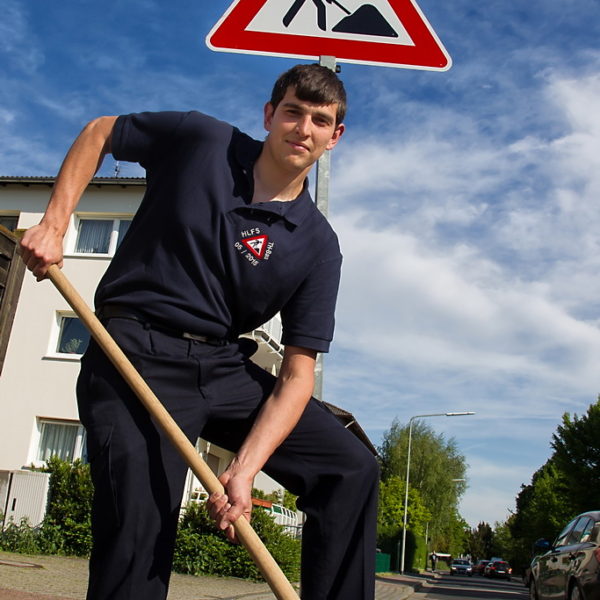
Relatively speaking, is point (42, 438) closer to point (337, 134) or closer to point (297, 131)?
point (337, 134)

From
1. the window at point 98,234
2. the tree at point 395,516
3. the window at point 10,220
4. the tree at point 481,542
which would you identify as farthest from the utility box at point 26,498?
the tree at point 481,542

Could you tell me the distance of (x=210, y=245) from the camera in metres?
2.13

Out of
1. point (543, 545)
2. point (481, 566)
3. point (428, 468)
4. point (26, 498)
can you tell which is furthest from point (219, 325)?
point (481, 566)

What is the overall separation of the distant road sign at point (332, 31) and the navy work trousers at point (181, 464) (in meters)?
1.78

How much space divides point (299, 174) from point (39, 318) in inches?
715

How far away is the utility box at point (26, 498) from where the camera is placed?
13.9 meters

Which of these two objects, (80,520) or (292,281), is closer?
(292,281)

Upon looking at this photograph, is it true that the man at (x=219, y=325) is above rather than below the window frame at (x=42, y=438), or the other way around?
below

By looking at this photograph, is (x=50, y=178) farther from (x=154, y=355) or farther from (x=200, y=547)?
(x=154, y=355)

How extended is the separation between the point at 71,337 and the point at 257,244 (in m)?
18.0

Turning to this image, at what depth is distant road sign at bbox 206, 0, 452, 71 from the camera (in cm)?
337

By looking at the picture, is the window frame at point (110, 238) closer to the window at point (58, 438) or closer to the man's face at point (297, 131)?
the window at point (58, 438)

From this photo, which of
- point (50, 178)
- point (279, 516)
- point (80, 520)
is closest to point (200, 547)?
point (80, 520)

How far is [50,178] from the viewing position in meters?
20.5
